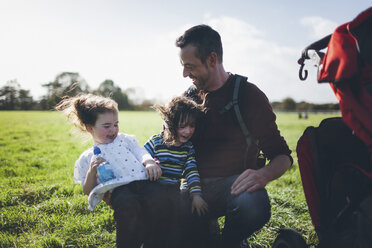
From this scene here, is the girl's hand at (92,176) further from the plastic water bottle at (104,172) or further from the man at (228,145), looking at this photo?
the man at (228,145)

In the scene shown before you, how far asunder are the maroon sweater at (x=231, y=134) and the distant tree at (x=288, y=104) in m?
89.0

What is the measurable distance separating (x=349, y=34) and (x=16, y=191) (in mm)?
4986

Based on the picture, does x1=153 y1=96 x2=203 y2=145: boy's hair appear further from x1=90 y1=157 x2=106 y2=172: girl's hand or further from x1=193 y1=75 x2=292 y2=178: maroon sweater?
x1=90 y1=157 x2=106 y2=172: girl's hand

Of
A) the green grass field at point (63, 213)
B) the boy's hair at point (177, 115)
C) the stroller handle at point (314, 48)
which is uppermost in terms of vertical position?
the stroller handle at point (314, 48)

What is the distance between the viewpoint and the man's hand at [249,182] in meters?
2.36

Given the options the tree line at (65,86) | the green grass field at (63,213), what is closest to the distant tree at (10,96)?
the tree line at (65,86)

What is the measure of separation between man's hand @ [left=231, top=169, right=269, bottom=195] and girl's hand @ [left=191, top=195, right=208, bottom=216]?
0.33 m

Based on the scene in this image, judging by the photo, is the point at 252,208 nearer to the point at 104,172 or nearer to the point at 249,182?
the point at 249,182

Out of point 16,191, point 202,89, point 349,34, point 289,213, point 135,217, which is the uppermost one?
point 349,34

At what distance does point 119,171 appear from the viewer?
255cm

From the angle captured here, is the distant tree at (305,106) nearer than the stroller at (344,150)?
No

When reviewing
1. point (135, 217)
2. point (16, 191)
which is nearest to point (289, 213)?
point (135, 217)

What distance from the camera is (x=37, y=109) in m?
63.0

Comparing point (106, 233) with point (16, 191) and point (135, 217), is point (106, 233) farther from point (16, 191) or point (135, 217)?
point (16, 191)
